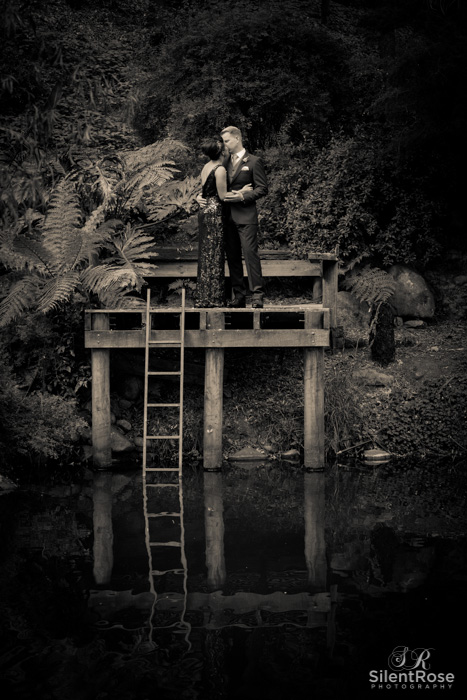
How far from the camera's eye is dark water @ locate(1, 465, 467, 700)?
14.3 feet

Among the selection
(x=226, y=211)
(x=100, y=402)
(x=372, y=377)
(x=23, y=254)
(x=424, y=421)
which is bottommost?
(x=424, y=421)

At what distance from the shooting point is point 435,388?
1001 cm

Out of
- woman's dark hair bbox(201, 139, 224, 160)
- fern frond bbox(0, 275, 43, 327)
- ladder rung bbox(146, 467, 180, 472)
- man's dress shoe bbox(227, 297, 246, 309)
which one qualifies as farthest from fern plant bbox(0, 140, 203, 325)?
ladder rung bbox(146, 467, 180, 472)

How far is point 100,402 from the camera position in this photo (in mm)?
9180

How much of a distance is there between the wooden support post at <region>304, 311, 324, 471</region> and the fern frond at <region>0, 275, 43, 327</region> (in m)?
3.36

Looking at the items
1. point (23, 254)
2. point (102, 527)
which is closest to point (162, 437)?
point (102, 527)

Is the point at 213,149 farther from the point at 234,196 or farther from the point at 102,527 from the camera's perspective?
the point at 102,527

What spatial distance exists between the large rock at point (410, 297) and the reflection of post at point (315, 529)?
407cm

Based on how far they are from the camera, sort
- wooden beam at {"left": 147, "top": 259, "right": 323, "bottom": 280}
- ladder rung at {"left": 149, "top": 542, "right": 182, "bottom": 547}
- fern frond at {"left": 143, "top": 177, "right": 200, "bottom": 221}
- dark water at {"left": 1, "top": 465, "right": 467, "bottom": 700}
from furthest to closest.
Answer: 1. fern frond at {"left": 143, "top": 177, "right": 200, "bottom": 221}
2. wooden beam at {"left": 147, "top": 259, "right": 323, "bottom": 280}
3. ladder rung at {"left": 149, "top": 542, "right": 182, "bottom": 547}
4. dark water at {"left": 1, "top": 465, "right": 467, "bottom": 700}

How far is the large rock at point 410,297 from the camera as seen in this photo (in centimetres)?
1209

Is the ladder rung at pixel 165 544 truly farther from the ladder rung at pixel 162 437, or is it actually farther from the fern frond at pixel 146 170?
the fern frond at pixel 146 170

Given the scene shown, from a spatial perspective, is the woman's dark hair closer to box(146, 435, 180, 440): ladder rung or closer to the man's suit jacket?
the man's suit jacket

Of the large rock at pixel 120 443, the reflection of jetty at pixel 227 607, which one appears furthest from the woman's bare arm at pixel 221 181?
the reflection of jetty at pixel 227 607

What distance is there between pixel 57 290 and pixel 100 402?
1.43 metres
